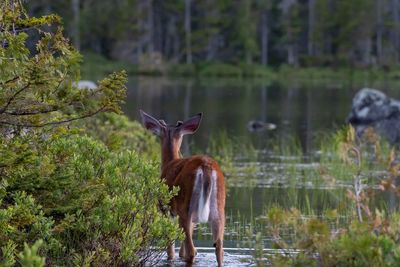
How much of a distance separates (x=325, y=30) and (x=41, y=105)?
254 ft

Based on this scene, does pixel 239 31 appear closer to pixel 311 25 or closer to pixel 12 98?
pixel 311 25

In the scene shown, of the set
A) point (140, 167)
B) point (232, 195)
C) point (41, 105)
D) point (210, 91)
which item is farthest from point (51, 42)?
point (210, 91)

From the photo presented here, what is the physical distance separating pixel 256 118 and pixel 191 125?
25.3 m

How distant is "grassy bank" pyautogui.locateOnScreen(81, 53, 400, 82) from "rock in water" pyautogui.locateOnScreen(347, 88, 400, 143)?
40273mm

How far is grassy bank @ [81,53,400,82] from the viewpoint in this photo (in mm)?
74000

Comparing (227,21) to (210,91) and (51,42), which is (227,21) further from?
(51,42)

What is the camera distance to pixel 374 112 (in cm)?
3164

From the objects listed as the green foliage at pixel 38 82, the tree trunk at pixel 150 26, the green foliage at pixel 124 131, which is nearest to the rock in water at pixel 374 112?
the green foliage at pixel 124 131

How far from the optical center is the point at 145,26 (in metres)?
84.8

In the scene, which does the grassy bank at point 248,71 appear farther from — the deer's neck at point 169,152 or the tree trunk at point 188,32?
the deer's neck at point 169,152

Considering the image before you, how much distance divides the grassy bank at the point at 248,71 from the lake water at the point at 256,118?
5.87m

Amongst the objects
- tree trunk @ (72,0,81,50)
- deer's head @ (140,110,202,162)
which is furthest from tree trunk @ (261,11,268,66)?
deer's head @ (140,110,202,162)

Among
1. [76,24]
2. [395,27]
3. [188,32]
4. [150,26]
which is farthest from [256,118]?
[395,27]

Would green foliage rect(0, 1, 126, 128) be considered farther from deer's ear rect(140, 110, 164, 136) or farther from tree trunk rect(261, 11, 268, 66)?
tree trunk rect(261, 11, 268, 66)
